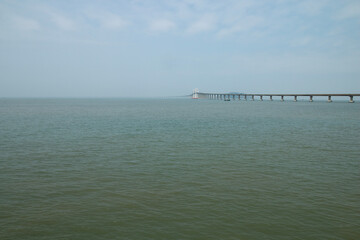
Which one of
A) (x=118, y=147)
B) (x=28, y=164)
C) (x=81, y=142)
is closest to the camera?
(x=28, y=164)

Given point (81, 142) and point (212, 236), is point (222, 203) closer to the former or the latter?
point (212, 236)

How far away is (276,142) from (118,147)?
1509cm

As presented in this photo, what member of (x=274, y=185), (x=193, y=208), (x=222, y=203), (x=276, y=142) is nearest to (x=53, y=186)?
(x=193, y=208)

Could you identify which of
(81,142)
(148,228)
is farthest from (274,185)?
(81,142)

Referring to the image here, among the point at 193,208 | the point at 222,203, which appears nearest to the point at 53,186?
the point at 193,208

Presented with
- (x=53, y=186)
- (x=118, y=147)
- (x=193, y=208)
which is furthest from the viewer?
(x=118, y=147)

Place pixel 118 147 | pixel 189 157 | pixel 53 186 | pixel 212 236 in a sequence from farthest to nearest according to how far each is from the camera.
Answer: pixel 118 147
pixel 189 157
pixel 53 186
pixel 212 236

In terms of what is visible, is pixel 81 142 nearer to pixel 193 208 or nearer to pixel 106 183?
pixel 106 183

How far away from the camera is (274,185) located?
13375 mm

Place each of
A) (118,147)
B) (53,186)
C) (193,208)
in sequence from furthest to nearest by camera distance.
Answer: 1. (118,147)
2. (53,186)
3. (193,208)

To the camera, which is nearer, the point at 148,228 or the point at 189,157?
the point at 148,228

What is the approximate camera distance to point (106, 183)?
13.6m

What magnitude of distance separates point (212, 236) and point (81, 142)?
20.0 meters

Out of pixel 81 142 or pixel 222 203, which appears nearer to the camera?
pixel 222 203
